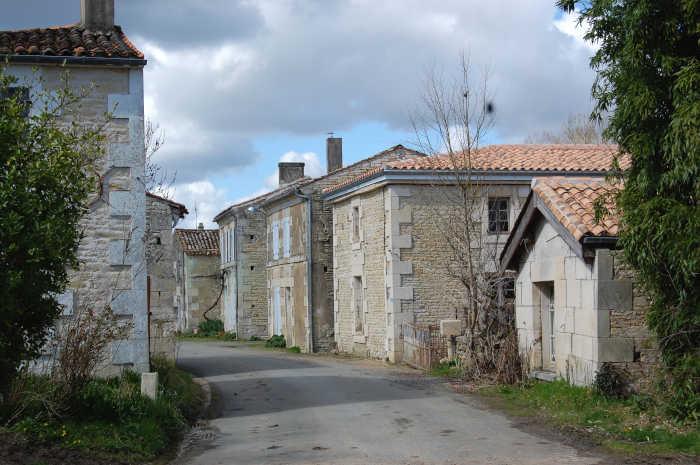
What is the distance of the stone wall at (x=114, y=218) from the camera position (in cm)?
1298

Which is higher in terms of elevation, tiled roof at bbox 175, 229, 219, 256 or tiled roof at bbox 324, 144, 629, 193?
tiled roof at bbox 324, 144, 629, 193

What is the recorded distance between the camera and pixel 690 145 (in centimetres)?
998

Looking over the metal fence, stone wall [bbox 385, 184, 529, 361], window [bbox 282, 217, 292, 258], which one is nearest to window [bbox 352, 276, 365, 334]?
stone wall [bbox 385, 184, 529, 361]

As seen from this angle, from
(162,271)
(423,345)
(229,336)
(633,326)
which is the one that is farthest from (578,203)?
(229,336)

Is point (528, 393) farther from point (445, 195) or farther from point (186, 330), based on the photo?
point (186, 330)

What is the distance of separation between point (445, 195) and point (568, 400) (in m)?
11.3

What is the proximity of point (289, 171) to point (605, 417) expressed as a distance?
96.2 feet

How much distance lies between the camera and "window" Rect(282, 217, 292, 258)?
32.5 meters

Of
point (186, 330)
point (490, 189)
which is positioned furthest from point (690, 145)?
point (186, 330)

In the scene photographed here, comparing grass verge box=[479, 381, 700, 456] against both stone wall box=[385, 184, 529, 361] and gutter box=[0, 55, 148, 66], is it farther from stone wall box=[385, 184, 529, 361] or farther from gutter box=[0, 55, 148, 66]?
stone wall box=[385, 184, 529, 361]

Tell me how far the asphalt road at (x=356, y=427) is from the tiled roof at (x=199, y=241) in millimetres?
25837

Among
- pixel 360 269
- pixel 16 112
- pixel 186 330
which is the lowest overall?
pixel 186 330

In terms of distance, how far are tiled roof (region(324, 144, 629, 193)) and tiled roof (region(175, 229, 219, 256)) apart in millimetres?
20016

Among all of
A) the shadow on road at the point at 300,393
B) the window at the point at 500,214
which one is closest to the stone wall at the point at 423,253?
the window at the point at 500,214
